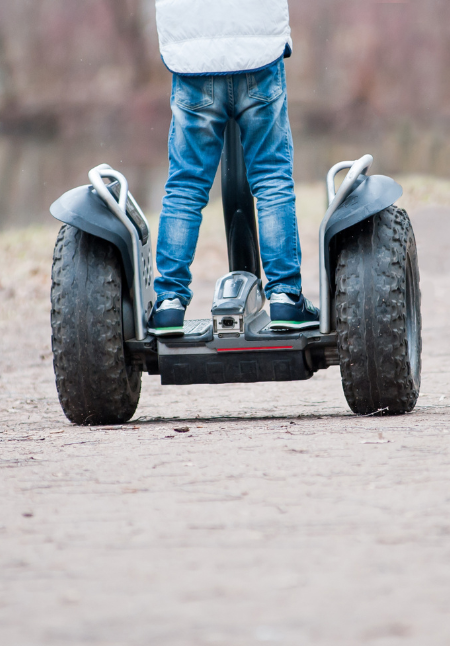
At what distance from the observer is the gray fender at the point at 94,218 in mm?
3166

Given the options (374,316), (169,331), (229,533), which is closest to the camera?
(229,533)

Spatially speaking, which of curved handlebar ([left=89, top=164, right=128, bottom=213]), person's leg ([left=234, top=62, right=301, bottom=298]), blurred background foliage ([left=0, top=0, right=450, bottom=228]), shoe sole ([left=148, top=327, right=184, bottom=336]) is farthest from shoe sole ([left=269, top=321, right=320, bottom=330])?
blurred background foliage ([left=0, top=0, right=450, bottom=228])

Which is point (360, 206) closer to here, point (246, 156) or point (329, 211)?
point (329, 211)

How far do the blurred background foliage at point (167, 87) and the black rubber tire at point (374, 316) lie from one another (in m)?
16.8

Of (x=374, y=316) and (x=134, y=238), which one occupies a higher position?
(x=134, y=238)

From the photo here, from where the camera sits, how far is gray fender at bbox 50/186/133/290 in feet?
10.4

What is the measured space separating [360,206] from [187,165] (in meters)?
0.61

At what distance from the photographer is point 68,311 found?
3203 millimetres

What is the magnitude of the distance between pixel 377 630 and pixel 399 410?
1.95 metres

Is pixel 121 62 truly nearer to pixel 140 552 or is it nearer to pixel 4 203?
pixel 4 203

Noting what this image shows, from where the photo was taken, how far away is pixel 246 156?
3.31 metres

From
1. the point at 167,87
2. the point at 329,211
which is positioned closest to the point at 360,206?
the point at 329,211

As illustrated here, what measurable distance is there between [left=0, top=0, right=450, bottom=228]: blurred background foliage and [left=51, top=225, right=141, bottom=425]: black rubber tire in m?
16.6

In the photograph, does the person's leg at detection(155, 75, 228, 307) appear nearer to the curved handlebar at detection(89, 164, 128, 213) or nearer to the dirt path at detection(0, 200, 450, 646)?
the curved handlebar at detection(89, 164, 128, 213)
